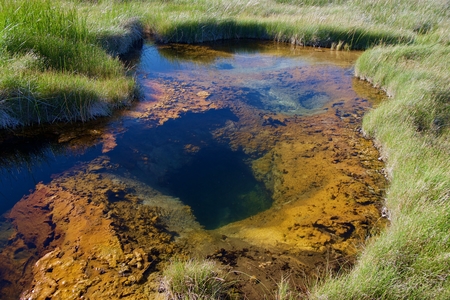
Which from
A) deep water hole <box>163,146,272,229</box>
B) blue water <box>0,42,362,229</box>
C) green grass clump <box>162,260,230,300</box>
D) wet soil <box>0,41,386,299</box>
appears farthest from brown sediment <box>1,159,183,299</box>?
deep water hole <box>163,146,272,229</box>

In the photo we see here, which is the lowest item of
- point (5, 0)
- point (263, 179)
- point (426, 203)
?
point (263, 179)

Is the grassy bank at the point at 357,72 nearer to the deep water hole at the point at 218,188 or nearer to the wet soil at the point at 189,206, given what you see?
the wet soil at the point at 189,206

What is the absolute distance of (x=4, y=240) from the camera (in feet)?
8.96

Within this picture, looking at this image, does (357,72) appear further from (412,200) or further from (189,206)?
(189,206)

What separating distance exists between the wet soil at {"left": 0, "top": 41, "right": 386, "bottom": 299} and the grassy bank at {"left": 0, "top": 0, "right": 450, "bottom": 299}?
0.36 meters

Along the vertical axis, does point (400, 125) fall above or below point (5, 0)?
below

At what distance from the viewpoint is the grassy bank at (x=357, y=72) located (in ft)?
7.62

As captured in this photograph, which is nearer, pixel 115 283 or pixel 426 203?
pixel 115 283

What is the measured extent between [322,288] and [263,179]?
186 centimetres

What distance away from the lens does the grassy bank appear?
232 cm

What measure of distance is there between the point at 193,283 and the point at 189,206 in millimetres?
1282

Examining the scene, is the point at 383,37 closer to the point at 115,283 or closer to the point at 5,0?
the point at 5,0

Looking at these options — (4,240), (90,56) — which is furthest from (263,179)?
(90,56)

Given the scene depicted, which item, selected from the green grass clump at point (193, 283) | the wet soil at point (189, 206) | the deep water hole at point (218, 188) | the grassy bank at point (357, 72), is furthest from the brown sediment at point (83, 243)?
the grassy bank at point (357, 72)
